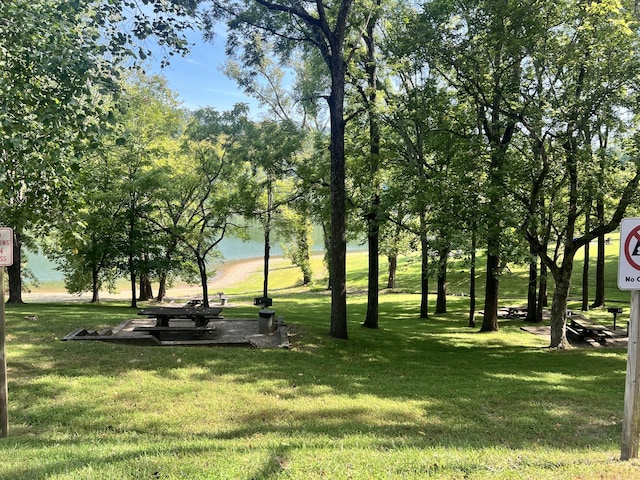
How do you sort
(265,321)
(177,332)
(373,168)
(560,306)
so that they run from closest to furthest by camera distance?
1. (177,332)
2. (265,321)
3. (560,306)
4. (373,168)

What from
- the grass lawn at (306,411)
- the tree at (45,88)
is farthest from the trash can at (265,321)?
the tree at (45,88)

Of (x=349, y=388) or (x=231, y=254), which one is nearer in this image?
(x=349, y=388)

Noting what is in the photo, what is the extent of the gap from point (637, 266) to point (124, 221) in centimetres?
1724

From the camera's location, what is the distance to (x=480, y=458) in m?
3.53

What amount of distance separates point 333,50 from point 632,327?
8674 mm

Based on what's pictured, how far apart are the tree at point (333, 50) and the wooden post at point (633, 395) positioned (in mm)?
7210

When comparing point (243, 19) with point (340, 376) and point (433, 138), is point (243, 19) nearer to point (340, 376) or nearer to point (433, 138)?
point (433, 138)

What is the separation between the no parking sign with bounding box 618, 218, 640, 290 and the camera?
339 cm

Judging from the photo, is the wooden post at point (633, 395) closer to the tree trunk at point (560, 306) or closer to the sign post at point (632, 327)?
the sign post at point (632, 327)

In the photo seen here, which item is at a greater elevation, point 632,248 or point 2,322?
point 632,248

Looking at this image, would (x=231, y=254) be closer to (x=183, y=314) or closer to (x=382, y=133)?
(x=382, y=133)

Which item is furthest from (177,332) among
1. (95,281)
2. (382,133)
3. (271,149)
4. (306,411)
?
(95,281)

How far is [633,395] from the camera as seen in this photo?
11.5 ft

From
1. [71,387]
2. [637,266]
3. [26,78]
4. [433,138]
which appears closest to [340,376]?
[71,387]
